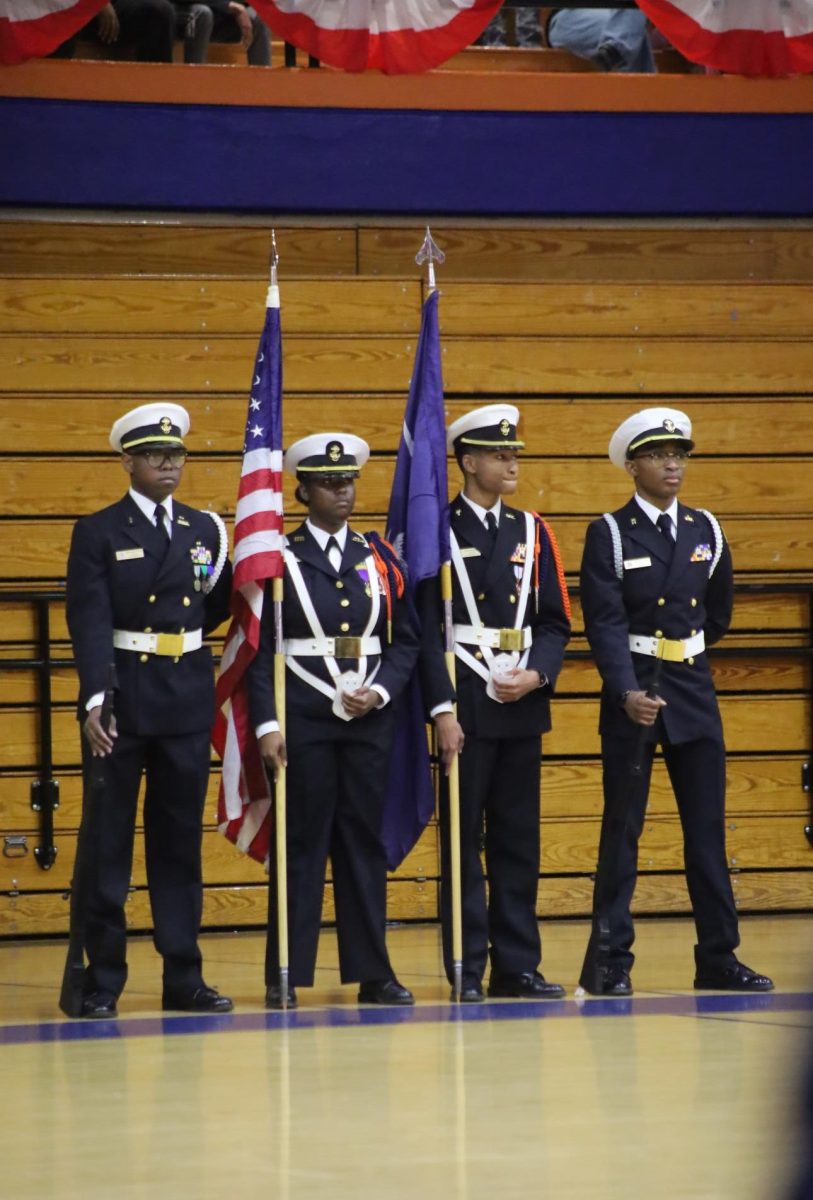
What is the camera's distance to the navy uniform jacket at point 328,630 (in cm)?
556

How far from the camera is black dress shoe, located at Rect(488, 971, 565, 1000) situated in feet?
18.3

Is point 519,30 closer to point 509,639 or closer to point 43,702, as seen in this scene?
point 43,702

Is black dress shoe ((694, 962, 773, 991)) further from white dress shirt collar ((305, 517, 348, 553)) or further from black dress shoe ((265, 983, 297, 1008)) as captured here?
white dress shirt collar ((305, 517, 348, 553))

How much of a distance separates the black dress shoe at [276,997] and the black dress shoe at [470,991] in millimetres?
432

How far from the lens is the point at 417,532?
5738mm

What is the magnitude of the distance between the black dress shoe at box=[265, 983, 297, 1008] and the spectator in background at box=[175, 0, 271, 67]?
365 centimetres

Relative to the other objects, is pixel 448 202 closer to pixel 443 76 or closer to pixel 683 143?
pixel 443 76

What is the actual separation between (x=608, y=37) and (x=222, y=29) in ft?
4.90

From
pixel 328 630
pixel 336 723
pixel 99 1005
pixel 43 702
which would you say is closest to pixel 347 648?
pixel 328 630

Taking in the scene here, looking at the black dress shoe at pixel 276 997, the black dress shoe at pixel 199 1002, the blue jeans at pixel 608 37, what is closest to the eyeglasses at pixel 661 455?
the black dress shoe at pixel 276 997

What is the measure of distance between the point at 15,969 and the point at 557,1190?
3.33 meters

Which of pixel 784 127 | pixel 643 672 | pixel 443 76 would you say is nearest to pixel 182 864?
pixel 643 672

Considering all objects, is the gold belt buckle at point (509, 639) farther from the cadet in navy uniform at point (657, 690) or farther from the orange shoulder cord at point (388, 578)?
the orange shoulder cord at point (388, 578)

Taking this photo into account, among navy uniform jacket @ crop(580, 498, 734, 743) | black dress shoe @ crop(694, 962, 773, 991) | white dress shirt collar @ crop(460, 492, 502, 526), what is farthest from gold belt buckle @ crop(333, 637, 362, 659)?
black dress shoe @ crop(694, 962, 773, 991)
